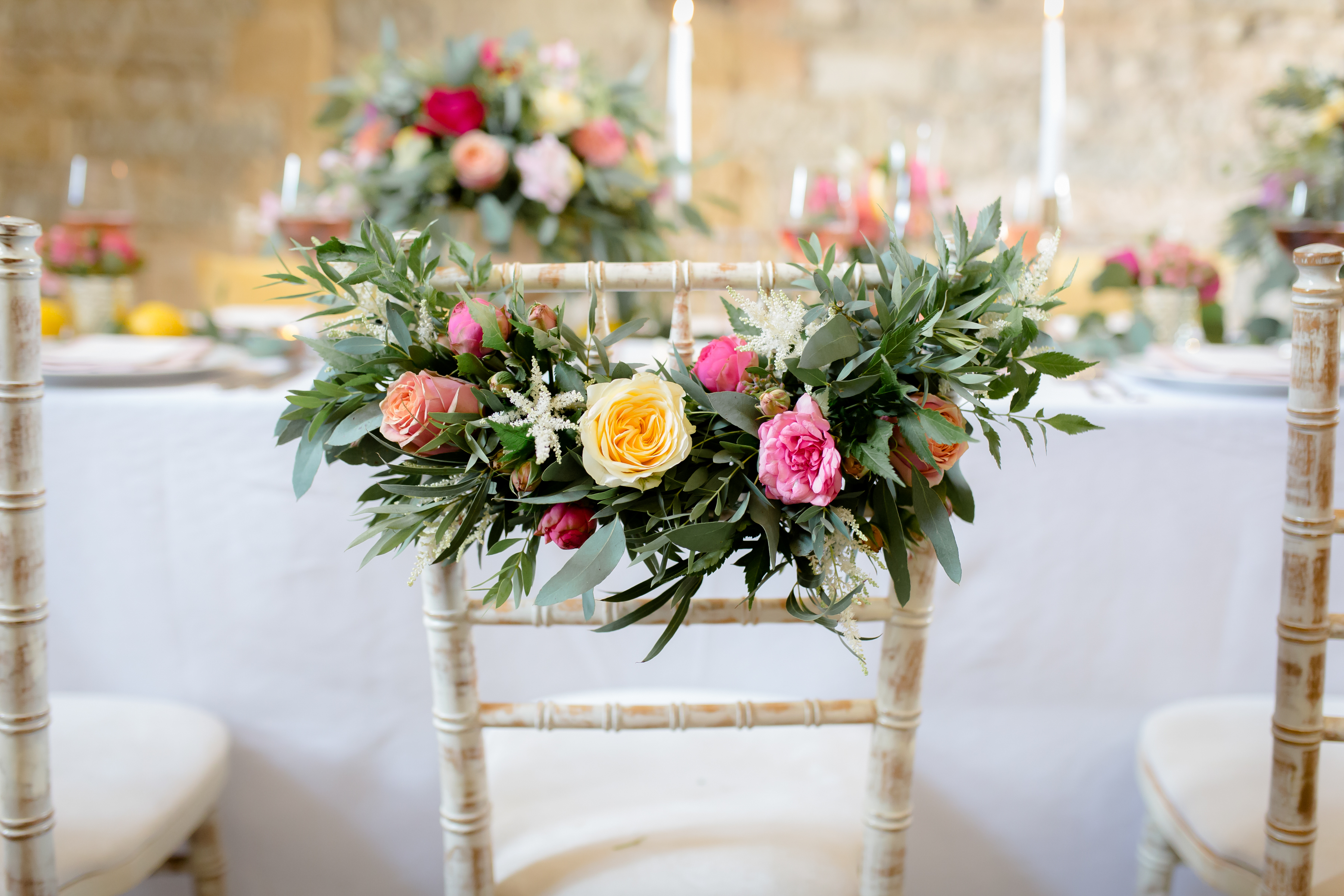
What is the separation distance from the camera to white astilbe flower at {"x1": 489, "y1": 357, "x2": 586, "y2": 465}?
557mm

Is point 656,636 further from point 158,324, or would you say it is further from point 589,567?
point 158,324

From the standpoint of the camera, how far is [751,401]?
0.57 metres

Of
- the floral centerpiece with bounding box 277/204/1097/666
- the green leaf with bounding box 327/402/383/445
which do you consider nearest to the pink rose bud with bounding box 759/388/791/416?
the floral centerpiece with bounding box 277/204/1097/666

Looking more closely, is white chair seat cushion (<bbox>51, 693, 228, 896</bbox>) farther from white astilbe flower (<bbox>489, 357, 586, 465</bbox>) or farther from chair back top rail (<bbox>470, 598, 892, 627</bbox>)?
white astilbe flower (<bbox>489, 357, 586, 465</bbox>)

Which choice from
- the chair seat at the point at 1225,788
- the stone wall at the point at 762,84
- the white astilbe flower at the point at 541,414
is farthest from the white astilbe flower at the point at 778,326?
the stone wall at the point at 762,84

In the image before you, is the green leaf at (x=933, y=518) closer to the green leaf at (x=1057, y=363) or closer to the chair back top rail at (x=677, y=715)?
the green leaf at (x=1057, y=363)

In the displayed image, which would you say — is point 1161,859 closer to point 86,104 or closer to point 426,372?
point 426,372

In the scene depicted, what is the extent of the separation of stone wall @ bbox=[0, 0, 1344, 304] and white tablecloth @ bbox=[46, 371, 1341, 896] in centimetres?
227

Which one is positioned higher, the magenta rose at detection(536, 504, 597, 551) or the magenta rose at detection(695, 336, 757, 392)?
the magenta rose at detection(695, 336, 757, 392)

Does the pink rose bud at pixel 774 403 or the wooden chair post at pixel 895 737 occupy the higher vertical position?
the pink rose bud at pixel 774 403

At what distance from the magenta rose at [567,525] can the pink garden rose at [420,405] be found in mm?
73

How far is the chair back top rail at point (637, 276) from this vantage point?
0.64 metres

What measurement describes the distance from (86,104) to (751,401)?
330 centimetres

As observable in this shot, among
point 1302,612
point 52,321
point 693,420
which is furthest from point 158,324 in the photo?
point 1302,612
